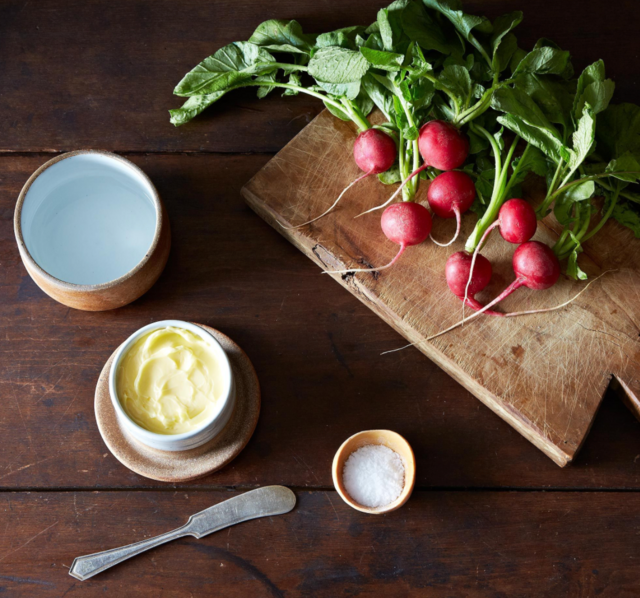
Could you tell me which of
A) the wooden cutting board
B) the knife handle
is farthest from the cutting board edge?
the knife handle

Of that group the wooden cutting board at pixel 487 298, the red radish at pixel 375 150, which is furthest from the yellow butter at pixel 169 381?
the red radish at pixel 375 150

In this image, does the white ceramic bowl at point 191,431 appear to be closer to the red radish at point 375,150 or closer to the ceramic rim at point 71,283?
the ceramic rim at point 71,283

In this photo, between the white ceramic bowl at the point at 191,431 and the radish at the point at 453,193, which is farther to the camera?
the radish at the point at 453,193

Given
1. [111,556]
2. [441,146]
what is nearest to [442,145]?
[441,146]

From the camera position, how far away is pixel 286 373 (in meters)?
0.92

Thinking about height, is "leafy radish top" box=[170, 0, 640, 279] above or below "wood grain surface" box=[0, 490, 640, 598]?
above

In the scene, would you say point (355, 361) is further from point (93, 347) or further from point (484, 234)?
point (93, 347)

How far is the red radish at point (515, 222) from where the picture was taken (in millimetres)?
839

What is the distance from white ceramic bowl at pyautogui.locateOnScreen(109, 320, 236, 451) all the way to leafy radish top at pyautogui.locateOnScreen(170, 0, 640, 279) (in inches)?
14.0

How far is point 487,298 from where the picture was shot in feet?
2.90

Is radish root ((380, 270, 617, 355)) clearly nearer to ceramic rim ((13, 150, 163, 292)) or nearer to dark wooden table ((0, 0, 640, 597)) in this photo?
dark wooden table ((0, 0, 640, 597))

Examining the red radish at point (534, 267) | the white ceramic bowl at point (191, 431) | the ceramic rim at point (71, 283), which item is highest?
the red radish at point (534, 267)

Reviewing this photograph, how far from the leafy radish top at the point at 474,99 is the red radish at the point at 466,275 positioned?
1.2 inches

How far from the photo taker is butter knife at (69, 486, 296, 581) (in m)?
0.84
